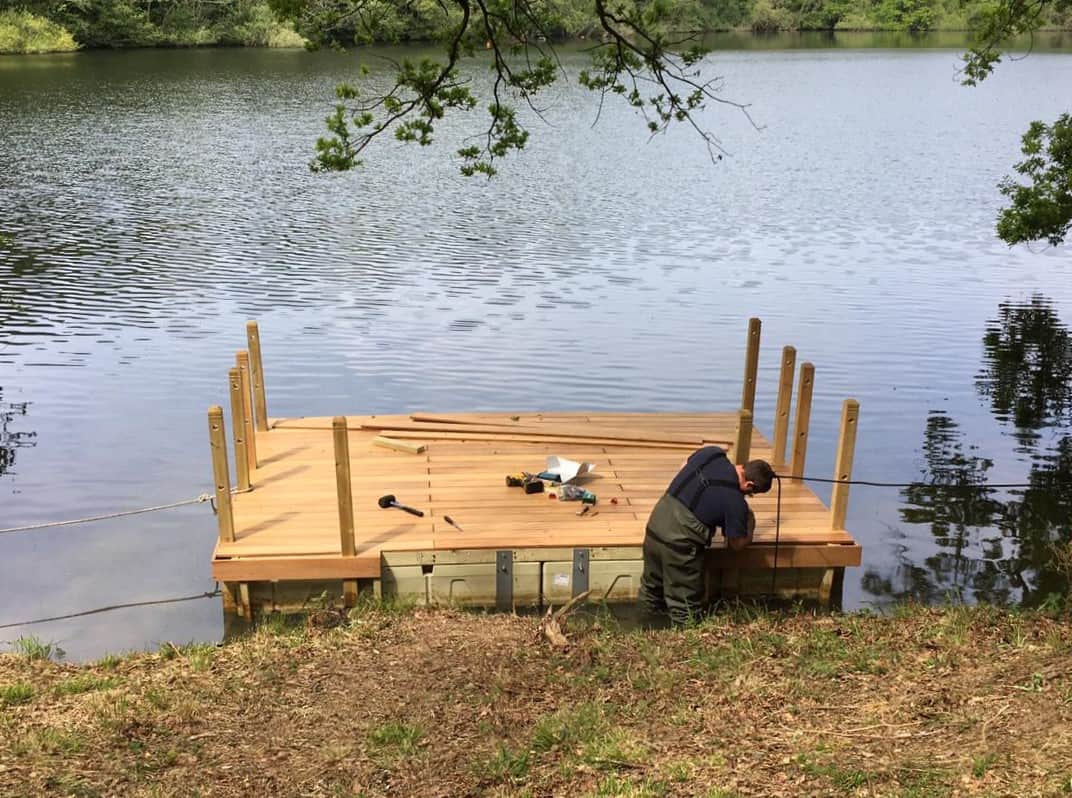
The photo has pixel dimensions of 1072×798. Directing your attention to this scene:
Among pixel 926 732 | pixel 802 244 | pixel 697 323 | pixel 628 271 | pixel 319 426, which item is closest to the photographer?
pixel 926 732

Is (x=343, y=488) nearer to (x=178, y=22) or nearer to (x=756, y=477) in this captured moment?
(x=756, y=477)

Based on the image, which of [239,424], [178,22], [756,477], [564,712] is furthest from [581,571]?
[178,22]

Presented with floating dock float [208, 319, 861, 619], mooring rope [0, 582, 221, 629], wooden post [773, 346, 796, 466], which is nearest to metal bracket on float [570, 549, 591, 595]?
floating dock float [208, 319, 861, 619]

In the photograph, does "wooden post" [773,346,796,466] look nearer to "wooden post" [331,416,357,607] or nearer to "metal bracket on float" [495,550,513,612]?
"metal bracket on float" [495,550,513,612]

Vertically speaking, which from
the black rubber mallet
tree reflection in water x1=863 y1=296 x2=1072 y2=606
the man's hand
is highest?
the man's hand

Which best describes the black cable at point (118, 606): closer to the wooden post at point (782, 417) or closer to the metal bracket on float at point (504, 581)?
the metal bracket on float at point (504, 581)

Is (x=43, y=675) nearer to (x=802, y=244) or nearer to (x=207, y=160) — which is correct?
(x=802, y=244)

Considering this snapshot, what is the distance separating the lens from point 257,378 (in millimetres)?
12609

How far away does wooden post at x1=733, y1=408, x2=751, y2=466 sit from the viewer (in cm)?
1055

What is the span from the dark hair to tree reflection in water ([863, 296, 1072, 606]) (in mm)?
2683

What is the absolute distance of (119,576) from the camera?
447 inches

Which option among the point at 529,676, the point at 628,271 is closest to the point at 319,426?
the point at 529,676

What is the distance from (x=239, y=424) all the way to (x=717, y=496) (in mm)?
4486

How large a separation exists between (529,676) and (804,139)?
3634 cm
